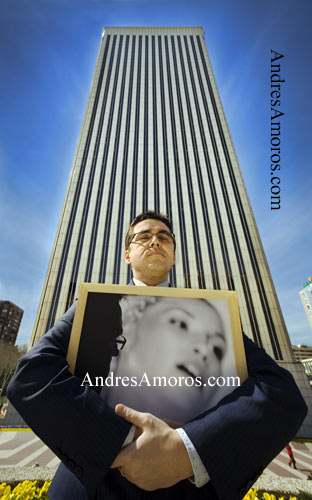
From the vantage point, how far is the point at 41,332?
18.5 meters

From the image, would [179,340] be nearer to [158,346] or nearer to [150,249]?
[158,346]

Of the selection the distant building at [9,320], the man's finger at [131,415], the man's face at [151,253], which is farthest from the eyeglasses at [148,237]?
the distant building at [9,320]

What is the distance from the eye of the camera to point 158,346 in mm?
1349

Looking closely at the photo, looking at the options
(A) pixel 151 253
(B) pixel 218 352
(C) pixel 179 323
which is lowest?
(B) pixel 218 352

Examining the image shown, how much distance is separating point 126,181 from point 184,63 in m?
25.6

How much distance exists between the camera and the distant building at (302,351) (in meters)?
98.4

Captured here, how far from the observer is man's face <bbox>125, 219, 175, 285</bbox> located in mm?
1928

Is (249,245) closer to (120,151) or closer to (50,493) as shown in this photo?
(120,151)

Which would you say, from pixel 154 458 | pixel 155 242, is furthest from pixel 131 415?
pixel 155 242

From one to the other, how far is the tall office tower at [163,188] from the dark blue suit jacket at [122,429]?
1928cm

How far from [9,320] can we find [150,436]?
8971 cm

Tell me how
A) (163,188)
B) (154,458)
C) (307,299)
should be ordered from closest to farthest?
(154,458) < (163,188) < (307,299)

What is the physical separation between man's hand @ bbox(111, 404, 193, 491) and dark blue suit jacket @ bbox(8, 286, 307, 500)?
0.06m

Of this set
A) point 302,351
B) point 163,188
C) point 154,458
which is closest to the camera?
point 154,458
